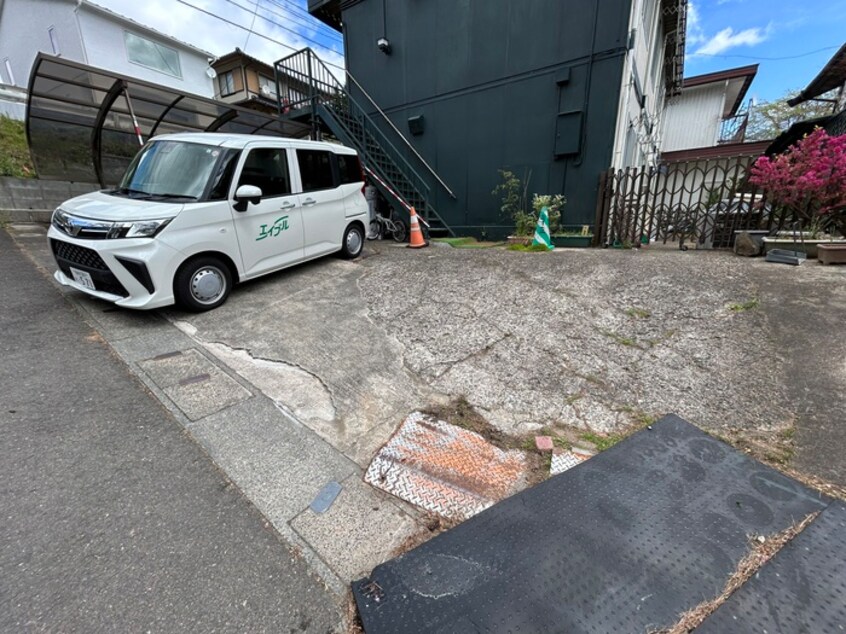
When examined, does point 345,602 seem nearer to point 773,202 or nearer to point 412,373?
point 412,373

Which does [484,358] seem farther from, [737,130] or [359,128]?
[737,130]

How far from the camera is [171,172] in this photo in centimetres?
379

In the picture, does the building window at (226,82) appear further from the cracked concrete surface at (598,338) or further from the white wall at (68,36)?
the cracked concrete surface at (598,338)

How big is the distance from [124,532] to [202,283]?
2.69 meters

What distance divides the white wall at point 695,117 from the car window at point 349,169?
1520cm

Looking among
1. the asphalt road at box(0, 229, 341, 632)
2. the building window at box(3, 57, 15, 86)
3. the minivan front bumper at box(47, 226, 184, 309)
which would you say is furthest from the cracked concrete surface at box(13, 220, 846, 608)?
the building window at box(3, 57, 15, 86)

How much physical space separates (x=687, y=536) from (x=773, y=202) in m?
5.54

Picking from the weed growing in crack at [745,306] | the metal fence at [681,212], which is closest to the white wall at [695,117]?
the metal fence at [681,212]

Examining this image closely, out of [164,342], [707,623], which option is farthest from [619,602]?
[164,342]

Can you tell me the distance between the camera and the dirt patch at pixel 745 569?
1.22m

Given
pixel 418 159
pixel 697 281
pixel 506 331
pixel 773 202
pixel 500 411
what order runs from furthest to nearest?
pixel 418 159 → pixel 773 202 → pixel 697 281 → pixel 506 331 → pixel 500 411

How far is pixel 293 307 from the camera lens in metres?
3.96

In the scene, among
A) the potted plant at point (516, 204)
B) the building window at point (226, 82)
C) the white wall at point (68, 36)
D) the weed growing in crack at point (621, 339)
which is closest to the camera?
the weed growing in crack at point (621, 339)

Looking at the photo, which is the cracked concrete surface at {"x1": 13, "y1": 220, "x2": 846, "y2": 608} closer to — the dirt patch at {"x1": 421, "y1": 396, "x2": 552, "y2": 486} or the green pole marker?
the dirt patch at {"x1": 421, "y1": 396, "x2": 552, "y2": 486}
